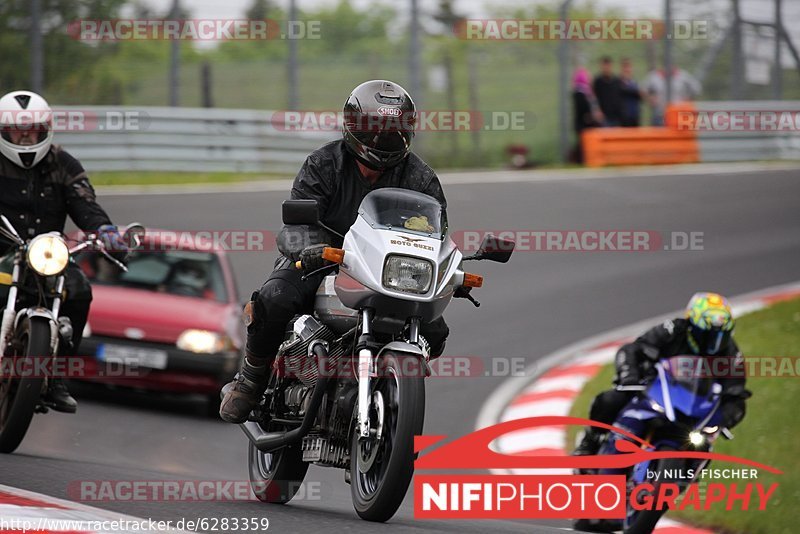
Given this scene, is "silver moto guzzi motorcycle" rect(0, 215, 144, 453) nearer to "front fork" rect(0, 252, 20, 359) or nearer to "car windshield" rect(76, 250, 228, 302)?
"front fork" rect(0, 252, 20, 359)

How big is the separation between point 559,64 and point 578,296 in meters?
5.75

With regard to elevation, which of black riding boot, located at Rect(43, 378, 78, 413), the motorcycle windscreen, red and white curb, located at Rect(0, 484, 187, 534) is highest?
red and white curb, located at Rect(0, 484, 187, 534)

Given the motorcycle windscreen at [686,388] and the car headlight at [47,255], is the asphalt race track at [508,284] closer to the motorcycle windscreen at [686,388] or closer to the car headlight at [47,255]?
the car headlight at [47,255]

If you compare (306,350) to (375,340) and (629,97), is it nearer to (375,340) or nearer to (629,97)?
(375,340)

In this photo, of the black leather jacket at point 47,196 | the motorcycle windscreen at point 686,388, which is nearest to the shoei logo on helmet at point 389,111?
the black leather jacket at point 47,196

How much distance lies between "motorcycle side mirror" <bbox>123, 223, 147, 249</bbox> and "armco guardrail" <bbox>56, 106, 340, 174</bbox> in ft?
36.8

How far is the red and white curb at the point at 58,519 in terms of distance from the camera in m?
5.29

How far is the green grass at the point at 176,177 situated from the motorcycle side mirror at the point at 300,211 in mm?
13981

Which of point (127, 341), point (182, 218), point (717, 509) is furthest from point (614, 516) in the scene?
point (182, 218)

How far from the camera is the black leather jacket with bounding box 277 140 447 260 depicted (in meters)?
6.93

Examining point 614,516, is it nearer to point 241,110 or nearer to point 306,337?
point 306,337

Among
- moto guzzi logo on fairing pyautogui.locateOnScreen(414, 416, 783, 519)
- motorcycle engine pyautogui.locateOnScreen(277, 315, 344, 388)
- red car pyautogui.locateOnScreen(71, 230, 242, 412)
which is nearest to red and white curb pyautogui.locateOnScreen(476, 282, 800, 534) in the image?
moto guzzi logo on fairing pyautogui.locateOnScreen(414, 416, 783, 519)

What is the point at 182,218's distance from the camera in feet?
60.1

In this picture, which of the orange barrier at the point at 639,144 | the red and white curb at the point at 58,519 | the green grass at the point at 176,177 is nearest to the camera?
the red and white curb at the point at 58,519
